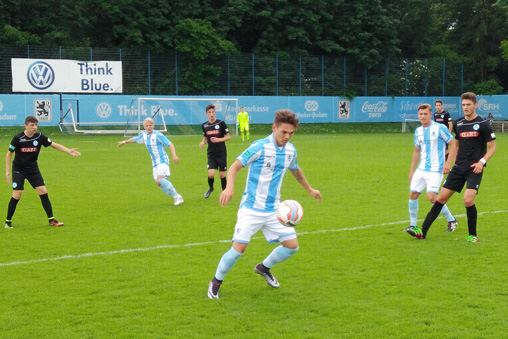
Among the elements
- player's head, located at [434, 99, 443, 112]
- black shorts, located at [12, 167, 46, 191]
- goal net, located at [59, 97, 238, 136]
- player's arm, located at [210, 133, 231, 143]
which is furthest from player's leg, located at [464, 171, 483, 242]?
goal net, located at [59, 97, 238, 136]

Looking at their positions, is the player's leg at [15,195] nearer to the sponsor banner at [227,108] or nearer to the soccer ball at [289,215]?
the soccer ball at [289,215]

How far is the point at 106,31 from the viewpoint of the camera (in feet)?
160

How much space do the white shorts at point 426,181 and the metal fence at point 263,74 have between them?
32069 millimetres

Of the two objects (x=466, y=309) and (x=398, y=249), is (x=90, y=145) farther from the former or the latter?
(x=466, y=309)

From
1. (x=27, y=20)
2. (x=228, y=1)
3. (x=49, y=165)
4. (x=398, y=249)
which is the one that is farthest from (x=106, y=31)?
(x=398, y=249)

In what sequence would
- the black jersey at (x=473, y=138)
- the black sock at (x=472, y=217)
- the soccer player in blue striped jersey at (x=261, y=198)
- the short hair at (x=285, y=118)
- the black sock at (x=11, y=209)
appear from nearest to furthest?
the short hair at (x=285, y=118) → the soccer player in blue striped jersey at (x=261, y=198) → the black jersey at (x=473, y=138) → the black sock at (x=472, y=217) → the black sock at (x=11, y=209)

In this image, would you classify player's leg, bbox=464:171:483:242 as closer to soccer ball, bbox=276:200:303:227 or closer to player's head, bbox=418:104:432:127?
player's head, bbox=418:104:432:127

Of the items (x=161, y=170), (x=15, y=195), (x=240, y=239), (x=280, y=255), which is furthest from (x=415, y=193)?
(x=15, y=195)

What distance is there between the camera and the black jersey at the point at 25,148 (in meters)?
10.9

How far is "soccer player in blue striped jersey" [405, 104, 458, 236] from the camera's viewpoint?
996 cm

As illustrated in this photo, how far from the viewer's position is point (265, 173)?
6.84 metres

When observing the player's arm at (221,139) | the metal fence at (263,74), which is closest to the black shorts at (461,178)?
the player's arm at (221,139)

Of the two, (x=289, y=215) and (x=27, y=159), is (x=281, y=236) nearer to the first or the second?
(x=289, y=215)

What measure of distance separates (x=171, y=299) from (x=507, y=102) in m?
48.9
